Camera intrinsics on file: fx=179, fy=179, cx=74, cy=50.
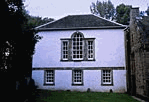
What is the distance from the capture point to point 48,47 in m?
25.6

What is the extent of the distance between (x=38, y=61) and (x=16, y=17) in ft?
47.9

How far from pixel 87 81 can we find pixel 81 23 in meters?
8.36

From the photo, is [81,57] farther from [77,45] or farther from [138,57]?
[138,57]

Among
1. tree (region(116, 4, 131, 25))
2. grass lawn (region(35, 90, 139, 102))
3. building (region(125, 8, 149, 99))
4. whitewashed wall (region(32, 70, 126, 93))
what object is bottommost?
grass lawn (region(35, 90, 139, 102))

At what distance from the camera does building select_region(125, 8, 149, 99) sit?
17.0 meters

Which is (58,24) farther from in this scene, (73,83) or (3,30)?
(3,30)

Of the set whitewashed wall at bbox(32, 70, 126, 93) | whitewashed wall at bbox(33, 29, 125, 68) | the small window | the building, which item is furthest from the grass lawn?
the small window

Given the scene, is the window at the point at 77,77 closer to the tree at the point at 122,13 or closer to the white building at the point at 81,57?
the white building at the point at 81,57

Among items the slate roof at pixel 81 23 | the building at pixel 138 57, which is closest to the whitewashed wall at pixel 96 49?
the slate roof at pixel 81 23

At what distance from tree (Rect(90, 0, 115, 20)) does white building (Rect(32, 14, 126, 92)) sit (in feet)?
97.8

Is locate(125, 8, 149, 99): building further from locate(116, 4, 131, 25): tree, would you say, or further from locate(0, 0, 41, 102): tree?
locate(116, 4, 131, 25): tree

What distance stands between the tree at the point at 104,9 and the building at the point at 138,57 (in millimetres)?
31710

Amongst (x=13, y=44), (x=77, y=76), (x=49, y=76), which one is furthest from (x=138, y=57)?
(x=13, y=44)

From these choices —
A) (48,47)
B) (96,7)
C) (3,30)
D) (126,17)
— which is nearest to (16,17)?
(3,30)
